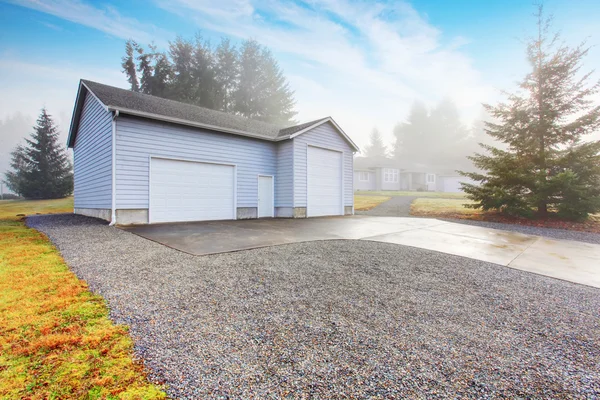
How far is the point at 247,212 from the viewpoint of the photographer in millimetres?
10891

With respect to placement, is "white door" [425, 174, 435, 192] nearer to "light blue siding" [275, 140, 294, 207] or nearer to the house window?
the house window

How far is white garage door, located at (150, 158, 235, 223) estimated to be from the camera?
8766mm

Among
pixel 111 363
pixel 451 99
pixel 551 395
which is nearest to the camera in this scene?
pixel 551 395

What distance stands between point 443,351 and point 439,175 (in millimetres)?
39694

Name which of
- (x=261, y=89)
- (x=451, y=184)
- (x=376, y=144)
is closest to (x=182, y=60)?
(x=261, y=89)

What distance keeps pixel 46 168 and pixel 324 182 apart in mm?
25505

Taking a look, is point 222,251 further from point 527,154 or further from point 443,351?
point 527,154

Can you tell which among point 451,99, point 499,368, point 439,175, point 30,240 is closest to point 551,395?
point 499,368

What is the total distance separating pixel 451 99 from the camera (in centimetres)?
5884

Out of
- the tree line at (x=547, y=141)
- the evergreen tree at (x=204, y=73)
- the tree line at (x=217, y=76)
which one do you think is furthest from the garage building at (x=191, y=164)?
the tree line at (x=217, y=76)

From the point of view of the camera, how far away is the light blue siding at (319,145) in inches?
441

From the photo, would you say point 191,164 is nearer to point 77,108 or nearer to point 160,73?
point 77,108

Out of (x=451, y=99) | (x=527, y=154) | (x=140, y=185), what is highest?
(x=451, y=99)

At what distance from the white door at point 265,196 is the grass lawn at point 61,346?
8.11m
